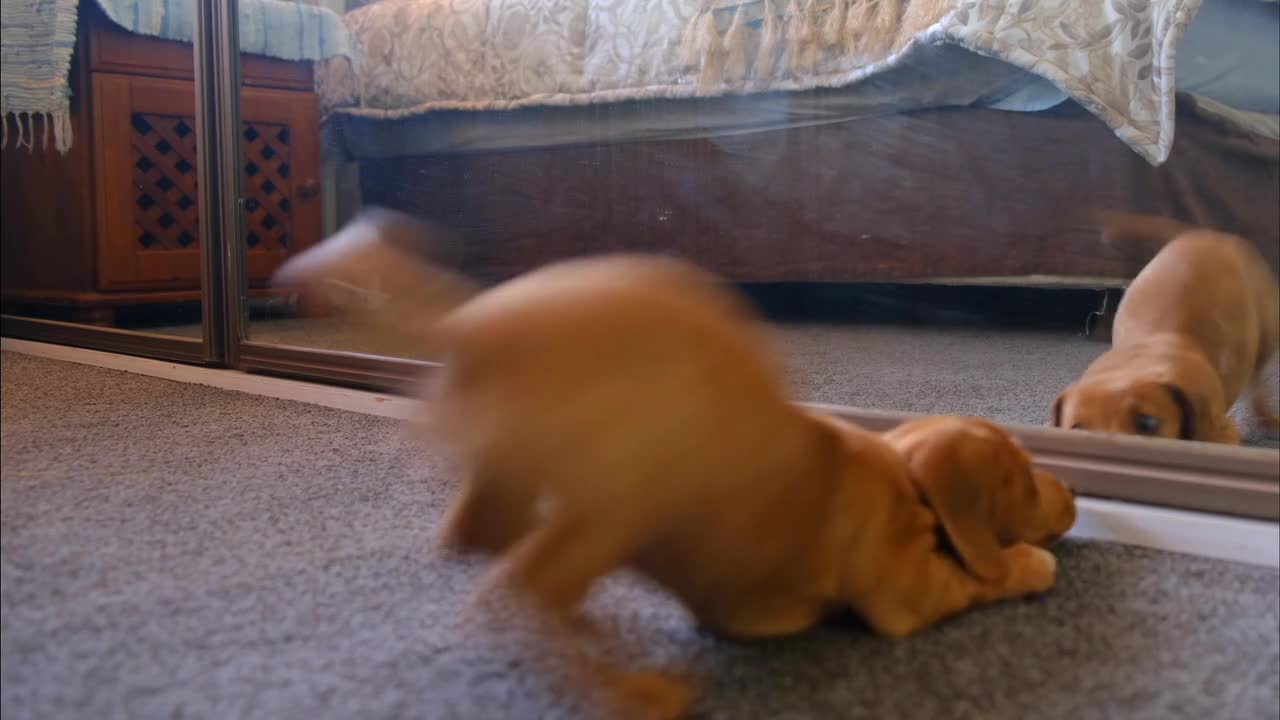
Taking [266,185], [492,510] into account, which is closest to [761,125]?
[266,185]

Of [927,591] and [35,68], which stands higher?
[35,68]

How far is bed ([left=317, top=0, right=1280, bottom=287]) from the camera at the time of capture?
145 cm

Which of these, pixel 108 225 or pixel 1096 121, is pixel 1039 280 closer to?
Answer: pixel 1096 121

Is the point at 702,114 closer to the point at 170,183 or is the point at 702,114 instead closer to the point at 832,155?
the point at 832,155

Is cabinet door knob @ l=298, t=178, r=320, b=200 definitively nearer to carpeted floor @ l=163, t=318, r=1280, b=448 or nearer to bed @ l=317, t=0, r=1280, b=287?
bed @ l=317, t=0, r=1280, b=287

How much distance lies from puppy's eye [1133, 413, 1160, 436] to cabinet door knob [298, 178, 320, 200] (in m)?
1.09

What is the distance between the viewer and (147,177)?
140cm

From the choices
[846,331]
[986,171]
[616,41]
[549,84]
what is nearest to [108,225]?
[549,84]

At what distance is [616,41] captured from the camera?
1.73 meters

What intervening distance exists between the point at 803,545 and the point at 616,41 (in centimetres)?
138

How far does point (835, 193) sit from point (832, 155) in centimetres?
6

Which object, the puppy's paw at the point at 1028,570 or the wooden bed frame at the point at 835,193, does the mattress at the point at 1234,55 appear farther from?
the puppy's paw at the point at 1028,570

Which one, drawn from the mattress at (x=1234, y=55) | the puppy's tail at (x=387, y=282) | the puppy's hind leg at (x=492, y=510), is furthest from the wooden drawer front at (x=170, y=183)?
the mattress at (x=1234, y=55)

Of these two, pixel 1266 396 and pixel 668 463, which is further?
A: pixel 1266 396
